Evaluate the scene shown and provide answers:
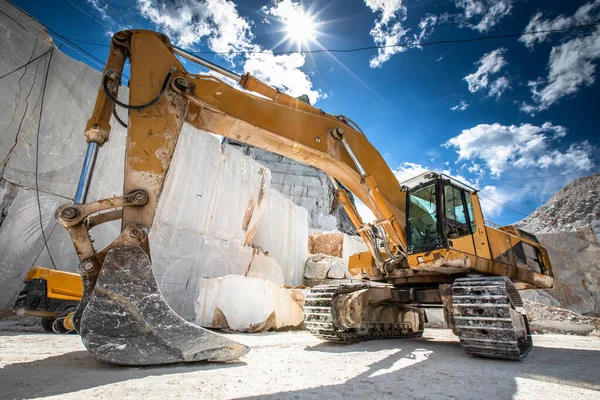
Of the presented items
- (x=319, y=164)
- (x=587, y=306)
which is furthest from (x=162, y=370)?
(x=587, y=306)

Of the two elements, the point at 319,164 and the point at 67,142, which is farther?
the point at 67,142

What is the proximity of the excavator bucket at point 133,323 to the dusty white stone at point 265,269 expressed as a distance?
730cm

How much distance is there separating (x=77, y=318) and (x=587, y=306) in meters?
15.6

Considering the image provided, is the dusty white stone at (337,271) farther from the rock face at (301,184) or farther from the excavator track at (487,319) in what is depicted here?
the rock face at (301,184)

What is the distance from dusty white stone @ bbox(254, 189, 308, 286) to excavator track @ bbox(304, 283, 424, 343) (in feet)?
19.6

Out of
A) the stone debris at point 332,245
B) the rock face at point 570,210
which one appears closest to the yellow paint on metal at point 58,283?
the stone debris at point 332,245

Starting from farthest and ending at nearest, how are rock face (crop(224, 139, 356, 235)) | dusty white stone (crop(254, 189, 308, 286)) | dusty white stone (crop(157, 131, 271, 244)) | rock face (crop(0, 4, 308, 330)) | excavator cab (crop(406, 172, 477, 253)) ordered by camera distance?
rock face (crop(224, 139, 356, 235)) < dusty white stone (crop(254, 189, 308, 286)) < dusty white stone (crop(157, 131, 271, 244)) < rock face (crop(0, 4, 308, 330)) < excavator cab (crop(406, 172, 477, 253))

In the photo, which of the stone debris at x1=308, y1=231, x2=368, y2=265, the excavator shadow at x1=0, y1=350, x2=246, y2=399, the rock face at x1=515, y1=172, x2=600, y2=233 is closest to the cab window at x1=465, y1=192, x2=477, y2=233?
the excavator shadow at x1=0, y1=350, x2=246, y2=399

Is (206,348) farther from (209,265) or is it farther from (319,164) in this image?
(209,265)

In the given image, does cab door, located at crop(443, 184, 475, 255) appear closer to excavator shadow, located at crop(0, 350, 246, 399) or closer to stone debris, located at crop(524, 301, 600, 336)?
excavator shadow, located at crop(0, 350, 246, 399)

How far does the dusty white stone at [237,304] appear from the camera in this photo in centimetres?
554

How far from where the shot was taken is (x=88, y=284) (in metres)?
2.21

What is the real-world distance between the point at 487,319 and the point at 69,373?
378cm

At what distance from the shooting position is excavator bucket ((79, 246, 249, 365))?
2.04 metres
